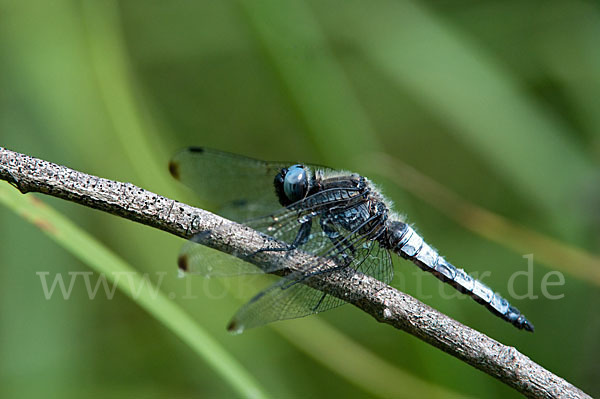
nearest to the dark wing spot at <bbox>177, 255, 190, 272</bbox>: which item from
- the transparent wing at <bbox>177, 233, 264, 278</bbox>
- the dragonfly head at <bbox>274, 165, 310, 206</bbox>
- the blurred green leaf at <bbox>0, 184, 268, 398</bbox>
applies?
the transparent wing at <bbox>177, 233, 264, 278</bbox>

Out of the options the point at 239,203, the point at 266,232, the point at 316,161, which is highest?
the point at 316,161

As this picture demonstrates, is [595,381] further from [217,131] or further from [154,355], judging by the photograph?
[217,131]

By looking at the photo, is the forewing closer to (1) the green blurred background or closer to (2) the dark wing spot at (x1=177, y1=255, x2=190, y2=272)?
(1) the green blurred background

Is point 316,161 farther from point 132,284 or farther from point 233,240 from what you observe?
point 233,240

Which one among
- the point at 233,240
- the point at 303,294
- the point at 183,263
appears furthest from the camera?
the point at 303,294

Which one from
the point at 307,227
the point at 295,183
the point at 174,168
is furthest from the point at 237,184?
the point at 307,227

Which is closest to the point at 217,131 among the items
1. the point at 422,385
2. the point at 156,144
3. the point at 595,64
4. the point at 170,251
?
the point at 156,144
